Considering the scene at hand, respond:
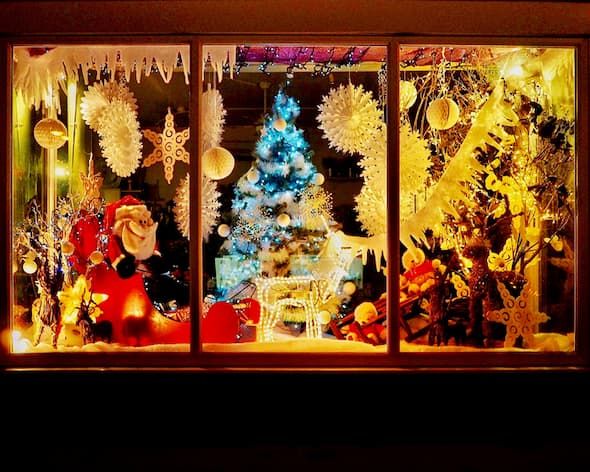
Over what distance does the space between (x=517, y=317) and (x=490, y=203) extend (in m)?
1.12

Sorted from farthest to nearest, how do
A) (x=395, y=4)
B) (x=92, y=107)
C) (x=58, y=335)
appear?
(x=92, y=107) → (x=58, y=335) → (x=395, y=4)

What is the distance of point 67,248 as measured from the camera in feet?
20.3

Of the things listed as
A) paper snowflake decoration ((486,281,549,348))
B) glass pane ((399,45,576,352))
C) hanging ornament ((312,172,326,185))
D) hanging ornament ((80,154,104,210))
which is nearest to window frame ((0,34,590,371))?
glass pane ((399,45,576,352))

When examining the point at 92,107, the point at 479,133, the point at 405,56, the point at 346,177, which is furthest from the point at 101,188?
the point at 479,133

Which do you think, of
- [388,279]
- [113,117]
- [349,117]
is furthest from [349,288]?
[113,117]

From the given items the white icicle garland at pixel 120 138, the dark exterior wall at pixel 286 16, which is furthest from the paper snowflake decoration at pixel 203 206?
the dark exterior wall at pixel 286 16

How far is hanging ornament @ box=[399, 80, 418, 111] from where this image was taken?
247 inches

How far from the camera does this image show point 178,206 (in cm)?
616

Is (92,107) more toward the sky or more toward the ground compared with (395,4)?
more toward the ground

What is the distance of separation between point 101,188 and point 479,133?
3.79m

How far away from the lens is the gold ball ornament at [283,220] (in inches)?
263

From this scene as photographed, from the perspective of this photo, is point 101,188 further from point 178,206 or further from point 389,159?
point 389,159

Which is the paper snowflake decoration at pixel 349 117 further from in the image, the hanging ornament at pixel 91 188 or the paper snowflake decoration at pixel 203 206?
the hanging ornament at pixel 91 188

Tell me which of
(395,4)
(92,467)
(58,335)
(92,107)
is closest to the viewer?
(92,467)
